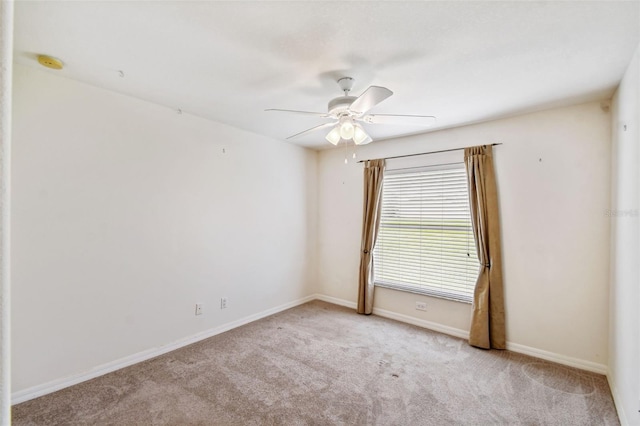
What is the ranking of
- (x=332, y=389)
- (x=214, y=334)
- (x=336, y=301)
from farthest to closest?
(x=336, y=301), (x=214, y=334), (x=332, y=389)

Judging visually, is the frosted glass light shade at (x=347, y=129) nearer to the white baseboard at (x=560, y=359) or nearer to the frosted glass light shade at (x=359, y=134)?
the frosted glass light shade at (x=359, y=134)

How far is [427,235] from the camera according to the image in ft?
12.5

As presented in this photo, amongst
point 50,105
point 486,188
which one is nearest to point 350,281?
point 486,188

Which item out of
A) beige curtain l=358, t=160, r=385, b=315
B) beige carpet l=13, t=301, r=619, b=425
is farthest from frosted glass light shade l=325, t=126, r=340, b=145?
beige carpet l=13, t=301, r=619, b=425

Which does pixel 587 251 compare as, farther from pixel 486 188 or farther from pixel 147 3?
pixel 147 3

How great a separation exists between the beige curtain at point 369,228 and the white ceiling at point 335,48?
1.42 meters

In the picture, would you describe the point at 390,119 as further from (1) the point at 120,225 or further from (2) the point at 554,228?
(1) the point at 120,225

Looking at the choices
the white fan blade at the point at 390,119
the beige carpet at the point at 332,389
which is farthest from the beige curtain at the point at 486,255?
the white fan blade at the point at 390,119

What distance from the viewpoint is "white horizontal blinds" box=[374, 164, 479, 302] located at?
139 inches

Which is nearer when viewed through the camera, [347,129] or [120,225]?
[347,129]

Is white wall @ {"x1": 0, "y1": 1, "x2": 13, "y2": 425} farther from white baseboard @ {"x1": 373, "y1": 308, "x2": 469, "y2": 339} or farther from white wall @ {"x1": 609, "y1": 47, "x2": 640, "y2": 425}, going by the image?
white baseboard @ {"x1": 373, "y1": 308, "x2": 469, "y2": 339}

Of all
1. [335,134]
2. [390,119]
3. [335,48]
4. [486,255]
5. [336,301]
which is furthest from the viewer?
[336,301]

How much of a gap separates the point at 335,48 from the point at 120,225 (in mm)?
2387

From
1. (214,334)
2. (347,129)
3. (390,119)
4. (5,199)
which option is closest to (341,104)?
(347,129)
